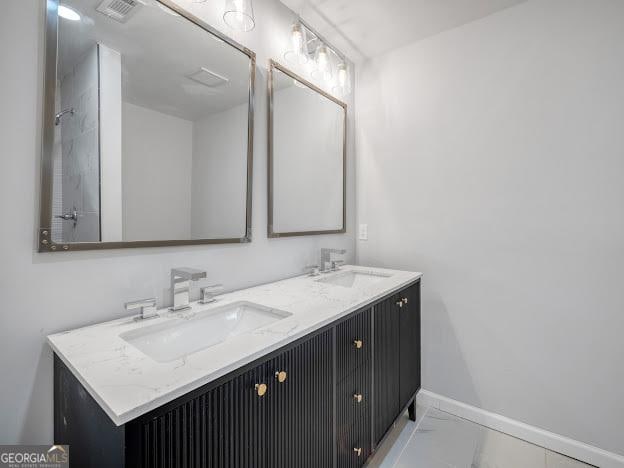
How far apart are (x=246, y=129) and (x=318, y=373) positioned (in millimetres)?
1115

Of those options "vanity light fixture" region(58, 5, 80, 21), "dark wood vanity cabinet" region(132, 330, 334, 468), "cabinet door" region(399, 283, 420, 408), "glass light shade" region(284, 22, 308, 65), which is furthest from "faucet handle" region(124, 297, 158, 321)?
"glass light shade" region(284, 22, 308, 65)

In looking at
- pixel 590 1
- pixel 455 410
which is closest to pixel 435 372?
pixel 455 410

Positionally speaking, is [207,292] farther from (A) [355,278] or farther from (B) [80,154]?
(A) [355,278]

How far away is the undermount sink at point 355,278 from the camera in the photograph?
1860mm

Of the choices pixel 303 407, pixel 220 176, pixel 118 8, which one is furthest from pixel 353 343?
pixel 118 8

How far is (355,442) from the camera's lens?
1.25 meters

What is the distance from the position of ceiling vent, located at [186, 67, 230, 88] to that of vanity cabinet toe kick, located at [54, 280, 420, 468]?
43.8 inches

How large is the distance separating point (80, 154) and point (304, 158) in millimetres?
1150

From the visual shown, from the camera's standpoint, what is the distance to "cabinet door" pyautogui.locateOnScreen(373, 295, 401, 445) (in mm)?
1380

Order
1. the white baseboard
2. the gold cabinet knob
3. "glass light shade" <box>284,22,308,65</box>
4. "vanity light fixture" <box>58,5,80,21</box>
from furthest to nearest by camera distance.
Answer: "glass light shade" <box>284,22,308,65</box> → the white baseboard → "vanity light fixture" <box>58,5,80,21</box> → the gold cabinet knob

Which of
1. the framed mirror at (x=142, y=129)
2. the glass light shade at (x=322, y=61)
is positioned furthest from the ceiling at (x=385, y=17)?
the framed mirror at (x=142, y=129)

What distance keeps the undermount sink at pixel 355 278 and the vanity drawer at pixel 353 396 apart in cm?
63

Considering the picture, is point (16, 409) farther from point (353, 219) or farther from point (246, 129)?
point (353, 219)

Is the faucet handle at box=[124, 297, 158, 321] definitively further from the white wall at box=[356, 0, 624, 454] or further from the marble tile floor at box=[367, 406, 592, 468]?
the white wall at box=[356, 0, 624, 454]
